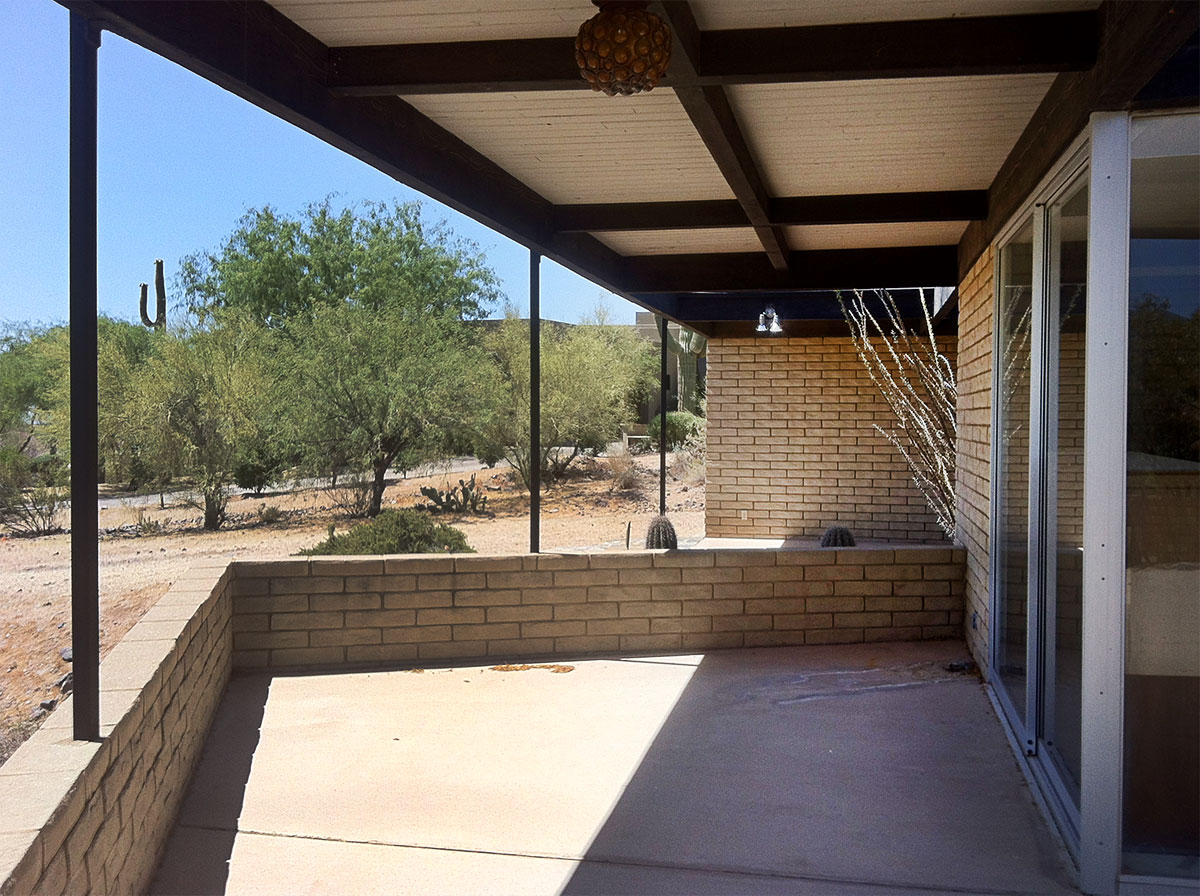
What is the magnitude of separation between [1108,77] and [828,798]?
2.48 m

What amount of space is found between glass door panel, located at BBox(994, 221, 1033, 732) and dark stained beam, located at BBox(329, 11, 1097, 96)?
1.33 meters

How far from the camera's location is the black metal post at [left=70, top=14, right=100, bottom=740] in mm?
2404

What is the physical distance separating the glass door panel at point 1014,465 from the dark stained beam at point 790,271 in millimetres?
2055

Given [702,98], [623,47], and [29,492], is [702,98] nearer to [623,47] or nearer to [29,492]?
[623,47]

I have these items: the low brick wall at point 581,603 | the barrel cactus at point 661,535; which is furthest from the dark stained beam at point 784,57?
the barrel cactus at point 661,535

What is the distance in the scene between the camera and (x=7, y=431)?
1210cm

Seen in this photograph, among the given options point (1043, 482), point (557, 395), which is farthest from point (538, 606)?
point (557, 395)

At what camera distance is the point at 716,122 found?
3248 millimetres

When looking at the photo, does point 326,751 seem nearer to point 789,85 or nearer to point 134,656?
point 134,656

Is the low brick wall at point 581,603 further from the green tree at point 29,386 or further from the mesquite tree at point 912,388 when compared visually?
the green tree at point 29,386

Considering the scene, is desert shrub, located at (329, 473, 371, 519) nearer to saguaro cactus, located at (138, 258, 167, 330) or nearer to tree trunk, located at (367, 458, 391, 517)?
tree trunk, located at (367, 458, 391, 517)

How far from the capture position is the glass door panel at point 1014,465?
13.1ft

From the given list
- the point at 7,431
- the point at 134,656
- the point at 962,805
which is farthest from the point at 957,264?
the point at 7,431

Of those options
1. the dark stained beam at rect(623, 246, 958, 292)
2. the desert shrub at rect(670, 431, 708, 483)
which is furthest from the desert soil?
the dark stained beam at rect(623, 246, 958, 292)
